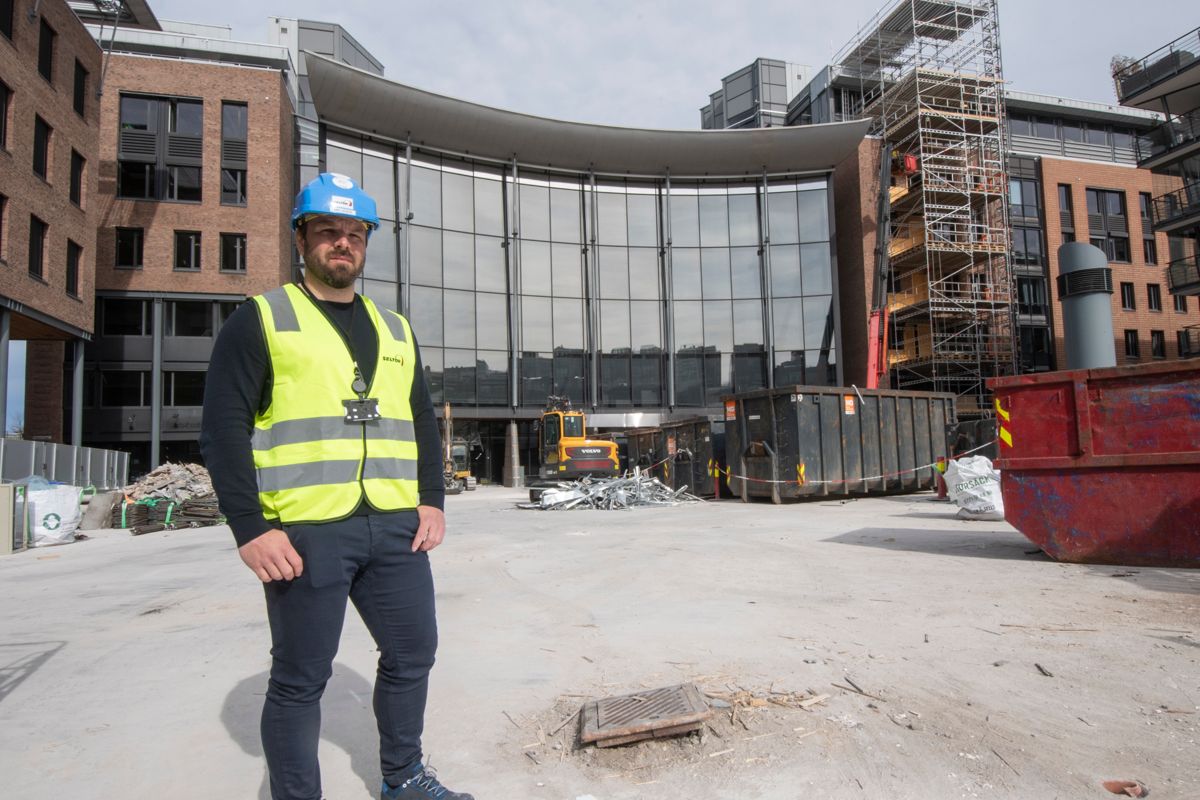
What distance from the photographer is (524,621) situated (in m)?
5.70

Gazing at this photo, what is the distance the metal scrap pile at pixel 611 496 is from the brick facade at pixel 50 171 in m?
15.3

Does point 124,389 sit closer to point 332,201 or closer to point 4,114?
point 4,114

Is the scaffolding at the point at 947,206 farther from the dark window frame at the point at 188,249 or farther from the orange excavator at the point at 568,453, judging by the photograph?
the dark window frame at the point at 188,249

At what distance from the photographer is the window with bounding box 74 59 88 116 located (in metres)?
24.5

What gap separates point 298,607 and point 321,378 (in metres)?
0.74

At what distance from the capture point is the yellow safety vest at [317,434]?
241 cm

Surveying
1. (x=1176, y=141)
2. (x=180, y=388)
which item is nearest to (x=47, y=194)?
(x=180, y=388)

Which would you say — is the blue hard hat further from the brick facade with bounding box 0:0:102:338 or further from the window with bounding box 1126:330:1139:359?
the window with bounding box 1126:330:1139:359

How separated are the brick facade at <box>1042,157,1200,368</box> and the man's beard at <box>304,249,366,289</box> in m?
42.0

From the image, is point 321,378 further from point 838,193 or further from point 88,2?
point 838,193

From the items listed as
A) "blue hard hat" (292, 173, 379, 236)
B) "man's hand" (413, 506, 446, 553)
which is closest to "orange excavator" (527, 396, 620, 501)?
"man's hand" (413, 506, 446, 553)

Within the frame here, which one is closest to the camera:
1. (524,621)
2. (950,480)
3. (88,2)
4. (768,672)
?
(768,672)

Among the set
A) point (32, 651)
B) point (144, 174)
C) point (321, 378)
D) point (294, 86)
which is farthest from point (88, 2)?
point (321, 378)

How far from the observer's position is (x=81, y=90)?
24.8m
